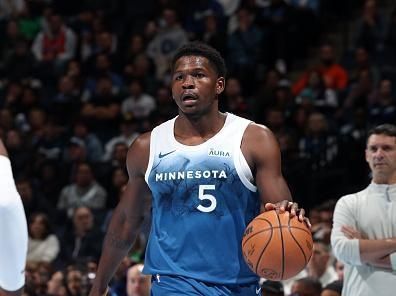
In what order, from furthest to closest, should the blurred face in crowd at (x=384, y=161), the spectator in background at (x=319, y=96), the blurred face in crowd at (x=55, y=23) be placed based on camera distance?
the blurred face in crowd at (x=55, y=23) → the spectator in background at (x=319, y=96) → the blurred face in crowd at (x=384, y=161)

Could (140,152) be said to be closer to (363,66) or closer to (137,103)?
(363,66)

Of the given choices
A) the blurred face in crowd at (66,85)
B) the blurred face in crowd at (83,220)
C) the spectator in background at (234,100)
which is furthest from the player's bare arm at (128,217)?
the blurred face in crowd at (66,85)

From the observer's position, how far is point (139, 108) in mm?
14172

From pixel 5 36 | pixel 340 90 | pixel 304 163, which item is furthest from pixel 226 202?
pixel 5 36

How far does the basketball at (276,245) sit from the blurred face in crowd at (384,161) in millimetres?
1777

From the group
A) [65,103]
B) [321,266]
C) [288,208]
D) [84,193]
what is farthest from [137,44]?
[288,208]

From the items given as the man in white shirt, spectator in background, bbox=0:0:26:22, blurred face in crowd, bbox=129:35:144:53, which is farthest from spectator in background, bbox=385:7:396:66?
the man in white shirt

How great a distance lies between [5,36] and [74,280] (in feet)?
25.4

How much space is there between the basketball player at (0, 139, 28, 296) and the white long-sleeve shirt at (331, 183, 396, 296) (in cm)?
294

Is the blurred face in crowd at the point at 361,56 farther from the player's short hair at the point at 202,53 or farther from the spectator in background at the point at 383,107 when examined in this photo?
the player's short hair at the point at 202,53

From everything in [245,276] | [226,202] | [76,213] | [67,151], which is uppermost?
[67,151]

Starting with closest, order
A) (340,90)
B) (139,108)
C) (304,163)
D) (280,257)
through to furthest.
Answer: (280,257)
(304,163)
(340,90)
(139,108)

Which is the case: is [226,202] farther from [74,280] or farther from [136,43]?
[136,43]

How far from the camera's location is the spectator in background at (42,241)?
11453 mm
